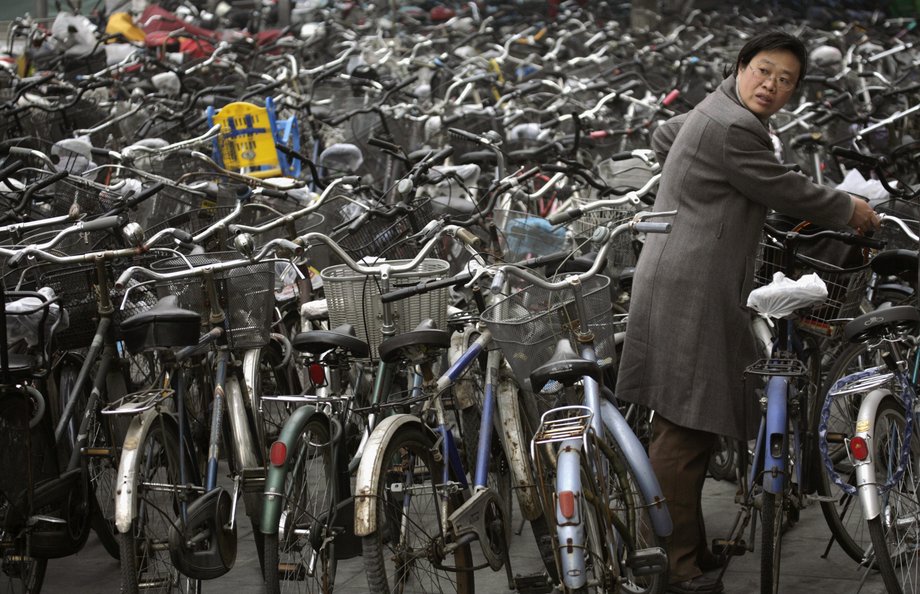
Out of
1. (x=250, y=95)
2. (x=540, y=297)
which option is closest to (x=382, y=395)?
(x=540, y=297)

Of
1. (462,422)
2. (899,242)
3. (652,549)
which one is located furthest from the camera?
(899,242)

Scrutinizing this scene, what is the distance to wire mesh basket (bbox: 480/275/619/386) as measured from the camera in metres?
4.11

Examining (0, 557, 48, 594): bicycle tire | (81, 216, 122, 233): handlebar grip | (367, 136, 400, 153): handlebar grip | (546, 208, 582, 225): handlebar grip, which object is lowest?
(0, 557, 48, 594): bicycle tire

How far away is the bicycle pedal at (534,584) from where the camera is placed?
4.15 metres

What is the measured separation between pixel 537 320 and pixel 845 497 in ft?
5.09

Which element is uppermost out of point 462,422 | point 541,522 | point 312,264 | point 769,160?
point 769,160

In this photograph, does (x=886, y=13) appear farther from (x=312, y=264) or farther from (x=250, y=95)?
(x=312, y=264)

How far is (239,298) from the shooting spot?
4633 mm

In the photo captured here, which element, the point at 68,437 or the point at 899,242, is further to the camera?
the point at 899,242

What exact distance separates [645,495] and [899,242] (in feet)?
6.36

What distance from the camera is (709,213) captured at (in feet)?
14.8

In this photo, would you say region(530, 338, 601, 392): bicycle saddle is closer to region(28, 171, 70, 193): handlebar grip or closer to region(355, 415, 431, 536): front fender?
region(355, 415, 431, 536): front fender

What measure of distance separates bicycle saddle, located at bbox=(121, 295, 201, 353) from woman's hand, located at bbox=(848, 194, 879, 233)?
232 centimetres

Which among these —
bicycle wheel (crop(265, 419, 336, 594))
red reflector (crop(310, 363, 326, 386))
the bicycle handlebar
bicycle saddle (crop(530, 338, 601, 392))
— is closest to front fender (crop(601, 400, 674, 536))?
bicycle saddle (crop(530, 338, 601, 392))
